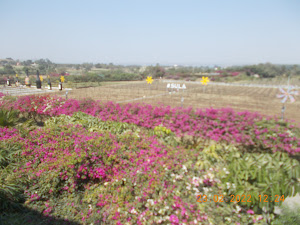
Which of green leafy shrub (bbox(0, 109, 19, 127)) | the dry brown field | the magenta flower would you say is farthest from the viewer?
Answer: the dry brown field

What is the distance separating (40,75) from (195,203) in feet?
42.5

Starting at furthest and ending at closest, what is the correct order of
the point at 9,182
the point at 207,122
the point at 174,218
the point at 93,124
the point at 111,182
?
the point at 93,124
the point at 207,122
the point at 111,182
the point at 9,182
the point at 174,218

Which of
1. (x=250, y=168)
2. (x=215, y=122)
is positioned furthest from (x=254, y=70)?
(x=250, y=168)

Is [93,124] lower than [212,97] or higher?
lower

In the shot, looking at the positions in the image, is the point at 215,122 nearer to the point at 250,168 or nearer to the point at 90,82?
the point at 250,168

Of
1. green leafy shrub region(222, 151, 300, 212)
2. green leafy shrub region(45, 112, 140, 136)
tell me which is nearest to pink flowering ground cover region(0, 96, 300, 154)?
green leafy shrub region(45, 112, 140, 136)

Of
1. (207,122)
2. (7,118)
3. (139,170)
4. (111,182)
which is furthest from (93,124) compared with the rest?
(207,122)

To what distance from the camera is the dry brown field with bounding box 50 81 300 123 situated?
24.6ft

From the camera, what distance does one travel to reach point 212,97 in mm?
13062

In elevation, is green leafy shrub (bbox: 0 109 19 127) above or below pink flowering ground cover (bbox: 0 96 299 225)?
above

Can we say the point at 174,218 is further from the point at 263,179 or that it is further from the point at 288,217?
the point at 288,217

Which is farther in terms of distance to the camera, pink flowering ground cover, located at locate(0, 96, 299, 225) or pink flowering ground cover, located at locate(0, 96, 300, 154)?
pink flowering ground cover, located at locate(0, 96, 300, 154)

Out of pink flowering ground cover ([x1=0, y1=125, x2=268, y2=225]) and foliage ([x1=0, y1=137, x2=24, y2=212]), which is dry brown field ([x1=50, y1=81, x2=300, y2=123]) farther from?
foliage ([x1=0, y1=137, x2=24, y2=212])

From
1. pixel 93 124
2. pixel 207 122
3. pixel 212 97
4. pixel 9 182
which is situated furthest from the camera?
pixel 212 97
